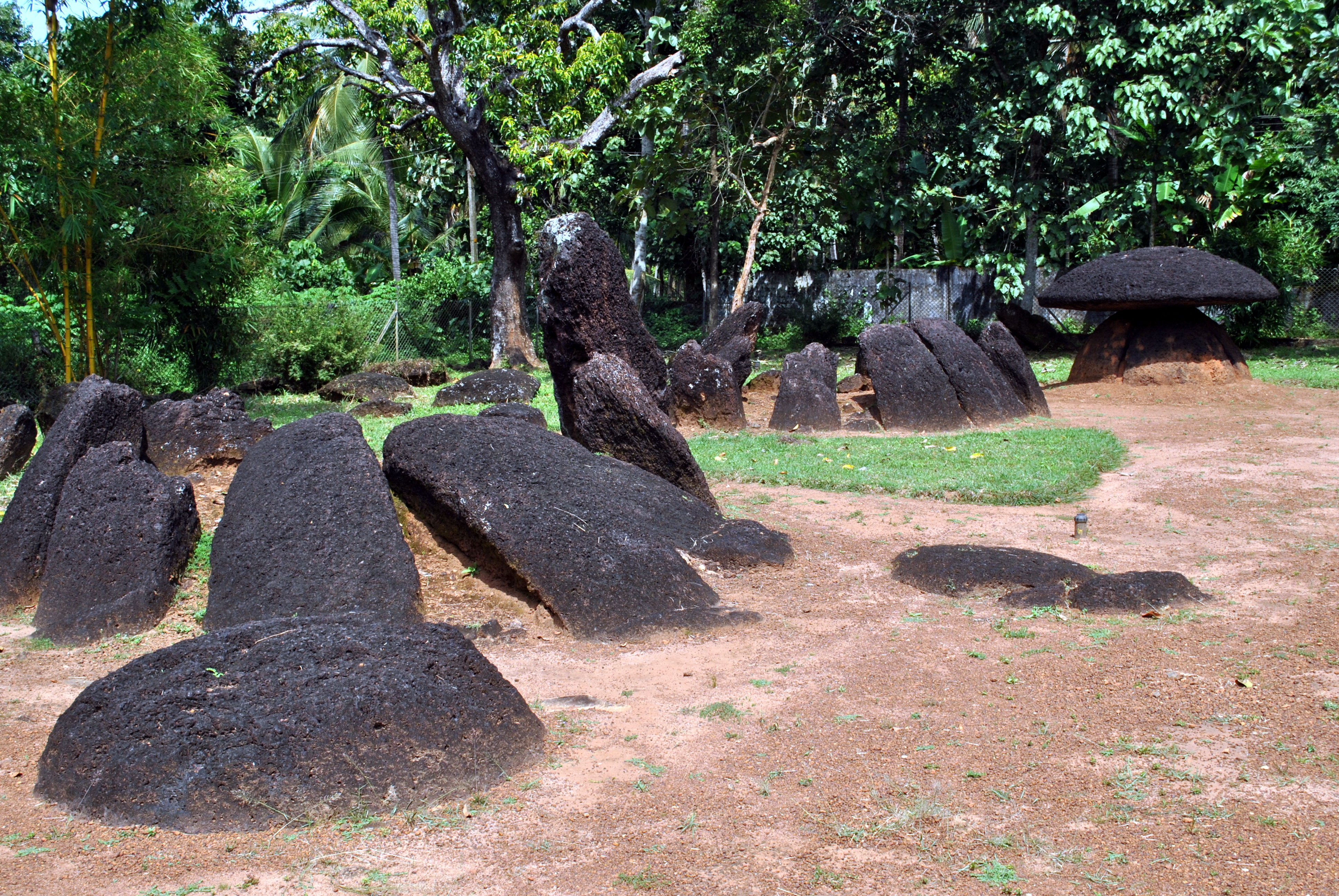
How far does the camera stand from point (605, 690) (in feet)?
16.6

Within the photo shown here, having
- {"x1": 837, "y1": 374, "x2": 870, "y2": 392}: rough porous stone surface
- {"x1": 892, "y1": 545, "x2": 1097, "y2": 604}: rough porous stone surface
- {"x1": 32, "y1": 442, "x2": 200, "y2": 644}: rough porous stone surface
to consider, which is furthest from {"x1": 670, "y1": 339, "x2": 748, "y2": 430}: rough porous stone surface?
{"x1": 32, "y1": 442, "x2": 200, "y2": 644}: rough porous stone surface

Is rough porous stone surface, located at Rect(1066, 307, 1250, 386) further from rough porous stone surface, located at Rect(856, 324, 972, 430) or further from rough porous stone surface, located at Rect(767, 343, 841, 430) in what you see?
rough porous stone surface, located at Rect(767, 343, 841, 430)

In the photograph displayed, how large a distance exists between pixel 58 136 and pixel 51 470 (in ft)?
24.5

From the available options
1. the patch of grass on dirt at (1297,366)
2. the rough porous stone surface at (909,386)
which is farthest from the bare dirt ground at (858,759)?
the patch of grass on dirt at (1297,366)

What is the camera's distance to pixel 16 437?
10.3m

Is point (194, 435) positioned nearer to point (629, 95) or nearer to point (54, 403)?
point (54, 403)

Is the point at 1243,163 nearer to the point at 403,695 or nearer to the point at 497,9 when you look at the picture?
the point at 497,9

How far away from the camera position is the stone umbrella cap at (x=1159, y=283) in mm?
14164

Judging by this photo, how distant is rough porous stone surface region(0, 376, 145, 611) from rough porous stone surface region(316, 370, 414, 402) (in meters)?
8.01

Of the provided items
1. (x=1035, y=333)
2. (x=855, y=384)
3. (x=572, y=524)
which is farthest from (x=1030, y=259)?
(x=572, y=524)

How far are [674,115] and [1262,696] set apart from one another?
64.4ft

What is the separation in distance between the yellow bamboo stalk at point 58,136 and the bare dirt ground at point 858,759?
8261 millimetres

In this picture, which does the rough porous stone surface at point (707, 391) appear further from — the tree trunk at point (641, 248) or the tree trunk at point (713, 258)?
the tree trunk at point (641, 248)

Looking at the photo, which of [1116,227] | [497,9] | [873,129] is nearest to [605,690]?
[497,9]
